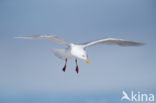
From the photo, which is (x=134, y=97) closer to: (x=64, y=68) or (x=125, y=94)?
(x=125, y=94)

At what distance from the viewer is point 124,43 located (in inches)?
82.1

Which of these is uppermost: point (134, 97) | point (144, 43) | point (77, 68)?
point (144, 43)

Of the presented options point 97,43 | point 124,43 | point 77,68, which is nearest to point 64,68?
point 77,68

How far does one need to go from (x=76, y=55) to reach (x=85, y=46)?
0.09m

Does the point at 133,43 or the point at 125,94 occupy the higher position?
the point at 133,43

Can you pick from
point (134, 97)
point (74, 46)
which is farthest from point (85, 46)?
point (134, 97)

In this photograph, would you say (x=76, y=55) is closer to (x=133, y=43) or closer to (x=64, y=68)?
(x=64, y=68)

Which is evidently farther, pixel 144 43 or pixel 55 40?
pixel 144 43

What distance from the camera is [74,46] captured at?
191cm

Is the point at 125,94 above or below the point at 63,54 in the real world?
below

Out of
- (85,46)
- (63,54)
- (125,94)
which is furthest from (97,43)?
(125,94)

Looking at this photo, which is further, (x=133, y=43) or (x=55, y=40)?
(x=133, y=43)

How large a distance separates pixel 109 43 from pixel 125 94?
30 centimetres

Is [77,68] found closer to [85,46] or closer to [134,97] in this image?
[85,46]
